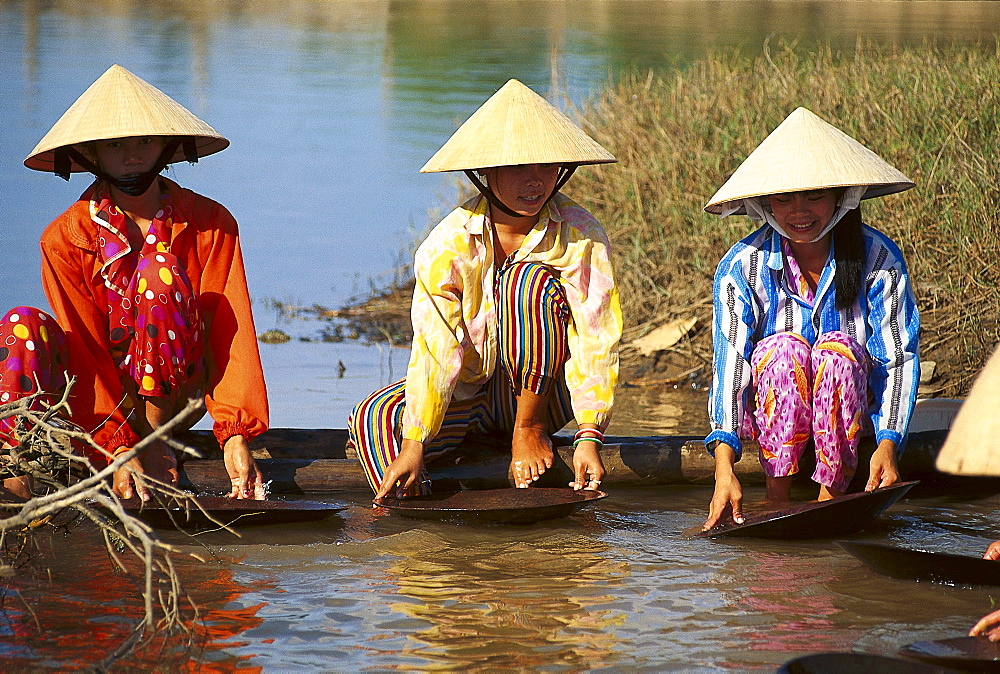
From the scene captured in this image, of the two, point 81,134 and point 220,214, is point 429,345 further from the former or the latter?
point 81,134

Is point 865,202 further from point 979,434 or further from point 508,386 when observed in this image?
point 979,434

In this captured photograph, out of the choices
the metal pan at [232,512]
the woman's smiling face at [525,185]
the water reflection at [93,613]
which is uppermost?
the woman's smiling face at [525,185]

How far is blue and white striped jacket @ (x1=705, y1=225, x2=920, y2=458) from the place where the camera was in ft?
11.0

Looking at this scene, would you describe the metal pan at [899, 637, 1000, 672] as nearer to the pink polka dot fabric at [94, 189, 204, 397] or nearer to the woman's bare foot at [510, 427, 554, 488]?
the woman's bare foot at [510, 427, 554, 488]

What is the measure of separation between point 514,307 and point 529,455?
0.42 metres

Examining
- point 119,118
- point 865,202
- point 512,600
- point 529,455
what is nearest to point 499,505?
point 529,455

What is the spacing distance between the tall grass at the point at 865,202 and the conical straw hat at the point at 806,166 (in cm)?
191

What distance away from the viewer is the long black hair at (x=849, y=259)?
11.1 feet

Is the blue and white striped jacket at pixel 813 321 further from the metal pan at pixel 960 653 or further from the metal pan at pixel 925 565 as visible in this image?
the metal pan at pixel 960 653

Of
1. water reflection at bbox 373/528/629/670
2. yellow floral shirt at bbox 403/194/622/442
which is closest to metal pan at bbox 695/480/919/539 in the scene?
water reflection at bbox 373/528/629/670

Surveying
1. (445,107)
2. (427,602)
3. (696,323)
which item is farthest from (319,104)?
(427,602)

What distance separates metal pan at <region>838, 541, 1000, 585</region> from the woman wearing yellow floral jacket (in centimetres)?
78

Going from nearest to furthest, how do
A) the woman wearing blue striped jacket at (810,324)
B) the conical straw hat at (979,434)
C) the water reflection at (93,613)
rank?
the conical straw hat at (979,434) < the water reflection at (93,613) < the woman wearing blue striped jacket at (810,324)

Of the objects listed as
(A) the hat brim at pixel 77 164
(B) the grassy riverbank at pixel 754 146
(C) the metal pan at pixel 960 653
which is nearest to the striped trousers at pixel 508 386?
(A) the hat brim at pixel 77 164
